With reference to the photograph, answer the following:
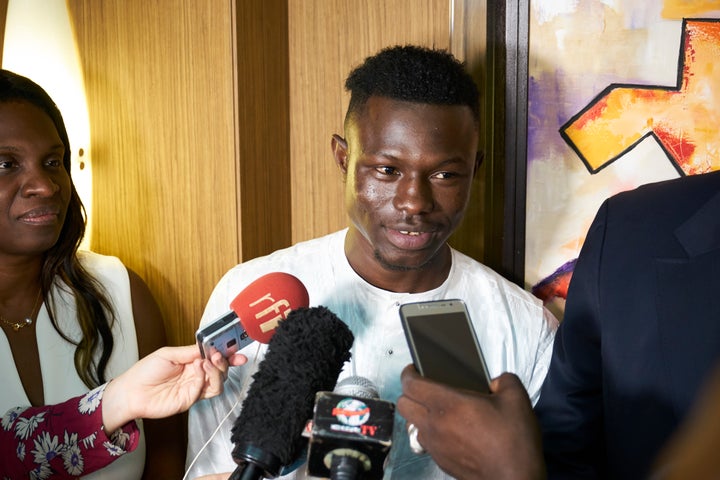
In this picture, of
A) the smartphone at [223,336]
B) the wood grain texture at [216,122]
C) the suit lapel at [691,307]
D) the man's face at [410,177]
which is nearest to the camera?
the suit lapel at [691,307]

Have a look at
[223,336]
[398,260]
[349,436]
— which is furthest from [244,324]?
[398,260]

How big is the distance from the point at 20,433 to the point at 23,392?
0.18 metres

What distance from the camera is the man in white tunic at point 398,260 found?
1484 mm

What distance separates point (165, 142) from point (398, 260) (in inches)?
38.5

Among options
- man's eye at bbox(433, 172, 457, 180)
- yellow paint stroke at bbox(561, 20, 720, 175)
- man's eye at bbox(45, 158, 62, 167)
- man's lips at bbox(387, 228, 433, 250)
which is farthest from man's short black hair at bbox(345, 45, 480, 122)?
man's eye at bbox(45, 158, 62, 167)

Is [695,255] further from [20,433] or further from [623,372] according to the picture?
[20,433]

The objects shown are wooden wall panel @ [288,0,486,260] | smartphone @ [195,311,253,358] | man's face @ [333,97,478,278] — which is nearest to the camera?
smartphone @ [195,311,253,358]

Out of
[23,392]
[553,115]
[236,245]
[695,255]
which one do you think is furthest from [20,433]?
[553,115]

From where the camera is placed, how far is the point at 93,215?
7.36ft

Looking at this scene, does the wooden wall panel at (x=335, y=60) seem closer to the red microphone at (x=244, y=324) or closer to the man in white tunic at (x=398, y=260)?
the man in white tunic at (x=398, y=260)

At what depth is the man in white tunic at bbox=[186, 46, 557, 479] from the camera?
1484mm

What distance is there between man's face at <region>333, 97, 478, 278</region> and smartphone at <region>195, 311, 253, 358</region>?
1.56 ft

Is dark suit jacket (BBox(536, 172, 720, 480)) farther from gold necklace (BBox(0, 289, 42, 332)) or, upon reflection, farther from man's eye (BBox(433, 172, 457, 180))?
gold necklace (BBox(0, 289, 42, 332))

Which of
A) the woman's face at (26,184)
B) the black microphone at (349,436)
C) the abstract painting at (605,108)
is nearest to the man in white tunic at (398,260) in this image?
the abstract painting at (605,108)
